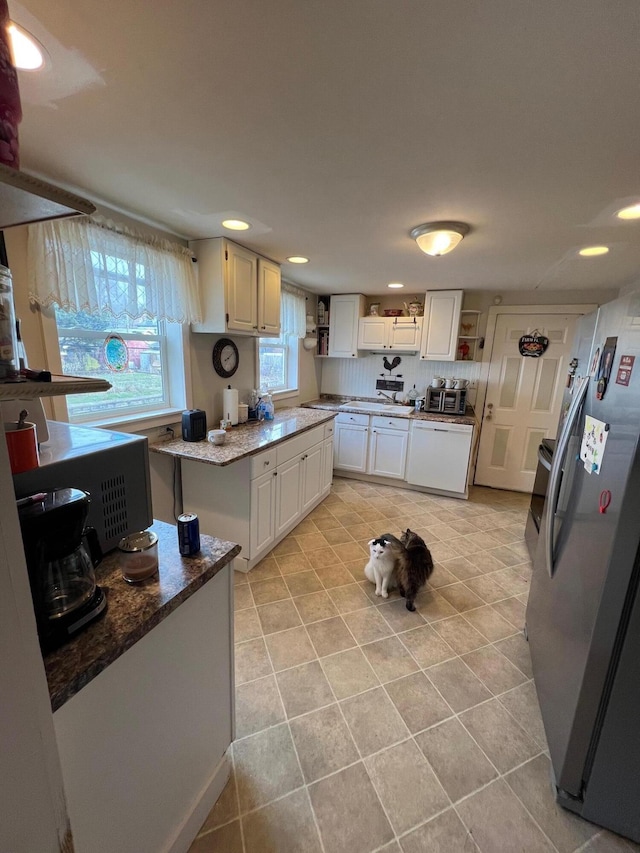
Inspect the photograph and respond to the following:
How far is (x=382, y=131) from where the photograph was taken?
1146 millimetres

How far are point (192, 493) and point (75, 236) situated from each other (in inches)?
65.1

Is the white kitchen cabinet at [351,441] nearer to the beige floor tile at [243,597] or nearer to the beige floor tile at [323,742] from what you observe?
the beige floor tile at [243,597]

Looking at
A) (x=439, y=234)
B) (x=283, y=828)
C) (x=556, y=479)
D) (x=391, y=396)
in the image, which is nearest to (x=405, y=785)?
(x=283, y=828)

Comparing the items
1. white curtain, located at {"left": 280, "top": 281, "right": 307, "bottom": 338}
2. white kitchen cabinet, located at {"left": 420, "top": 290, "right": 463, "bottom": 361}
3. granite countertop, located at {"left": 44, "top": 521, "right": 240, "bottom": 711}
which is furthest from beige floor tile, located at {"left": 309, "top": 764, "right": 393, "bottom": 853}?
white kitchen cabinet, located at {"left": 420, "top": 290, "right": 463, "bottom": 361}

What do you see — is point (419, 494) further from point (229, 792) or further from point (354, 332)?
point (229, 792)

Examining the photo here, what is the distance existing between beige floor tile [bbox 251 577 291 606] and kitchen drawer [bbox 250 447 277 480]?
735 millimetres

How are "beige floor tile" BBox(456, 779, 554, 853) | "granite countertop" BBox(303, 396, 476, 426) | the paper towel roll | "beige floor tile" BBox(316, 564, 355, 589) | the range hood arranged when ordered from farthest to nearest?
"granite countertop" BBox(303, 396, 476, 426) < the paper towel roll < "beige floor tile" BBox(316, 564, 355, 589) < "beige floor tile" BBox(456, 779, 554, 853) < the range hood

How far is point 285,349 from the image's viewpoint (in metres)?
4.04

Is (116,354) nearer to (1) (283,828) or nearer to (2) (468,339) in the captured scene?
(1) (283,828)

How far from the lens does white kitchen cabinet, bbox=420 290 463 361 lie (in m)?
3.76

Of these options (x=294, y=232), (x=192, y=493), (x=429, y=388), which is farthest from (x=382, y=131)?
(x=429, y=388)

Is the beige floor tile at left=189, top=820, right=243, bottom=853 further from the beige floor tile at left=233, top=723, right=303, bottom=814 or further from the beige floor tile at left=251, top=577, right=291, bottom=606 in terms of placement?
the beige floor tile at left=251, top=577, right=291, bottom=606

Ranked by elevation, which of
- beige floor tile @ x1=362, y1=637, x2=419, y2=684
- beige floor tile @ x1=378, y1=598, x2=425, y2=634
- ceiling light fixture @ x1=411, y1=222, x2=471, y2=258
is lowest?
beige floor tile @ x1=362, y1=637, x2=419, y2=684

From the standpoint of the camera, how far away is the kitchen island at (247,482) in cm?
228
